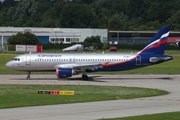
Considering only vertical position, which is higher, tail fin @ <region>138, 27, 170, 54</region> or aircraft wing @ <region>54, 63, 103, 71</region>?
tail fin @ <region>138, 27, 170, 54</region>

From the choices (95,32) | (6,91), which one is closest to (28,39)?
(95,32)

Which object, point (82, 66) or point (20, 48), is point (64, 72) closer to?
point (82, 66)

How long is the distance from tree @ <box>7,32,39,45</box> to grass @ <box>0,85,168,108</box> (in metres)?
82.2

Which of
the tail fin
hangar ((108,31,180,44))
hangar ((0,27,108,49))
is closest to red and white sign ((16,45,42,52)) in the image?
hangar ((0,27,108,49))

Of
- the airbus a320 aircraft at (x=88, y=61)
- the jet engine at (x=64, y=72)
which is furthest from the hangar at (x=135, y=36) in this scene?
the jet engine at (x=64, y=72)

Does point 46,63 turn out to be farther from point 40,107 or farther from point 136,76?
point 40,107

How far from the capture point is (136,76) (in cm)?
5872

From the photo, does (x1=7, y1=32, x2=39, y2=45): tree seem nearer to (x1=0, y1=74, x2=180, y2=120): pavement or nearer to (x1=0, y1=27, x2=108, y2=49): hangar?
(x1=0, y1=27, x2=108, y2=49): hangar

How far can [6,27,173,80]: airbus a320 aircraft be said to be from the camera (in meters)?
54.0

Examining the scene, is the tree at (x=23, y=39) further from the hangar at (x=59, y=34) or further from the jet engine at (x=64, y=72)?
the jet engine at (x=64, y=72)

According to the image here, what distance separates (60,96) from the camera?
3859 centimetres

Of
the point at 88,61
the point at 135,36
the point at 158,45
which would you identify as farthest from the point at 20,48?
the point at 158,45

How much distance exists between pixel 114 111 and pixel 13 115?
5.98 meters

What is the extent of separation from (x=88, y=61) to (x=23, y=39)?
7414cm
